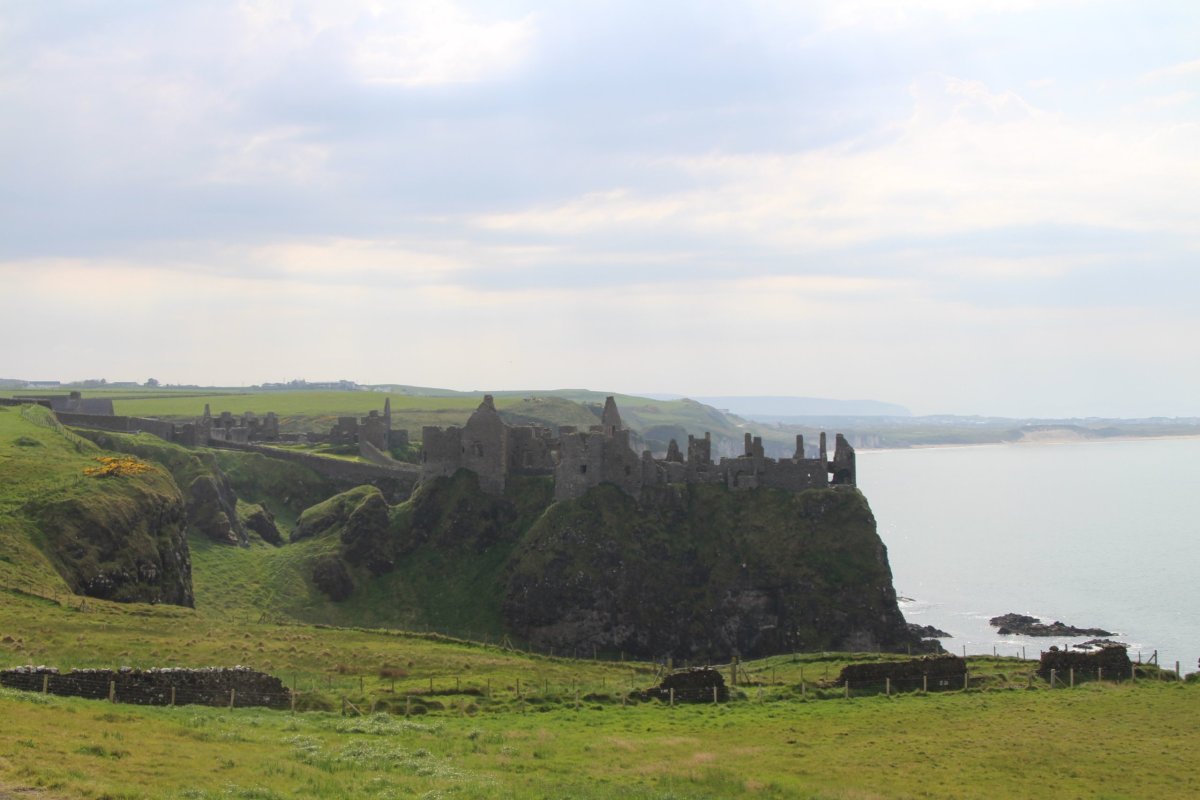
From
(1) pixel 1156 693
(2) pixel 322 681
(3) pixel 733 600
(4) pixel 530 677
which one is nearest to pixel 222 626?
(2) pixel 322 681

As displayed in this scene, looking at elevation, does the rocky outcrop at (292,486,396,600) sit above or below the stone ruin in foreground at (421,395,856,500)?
below

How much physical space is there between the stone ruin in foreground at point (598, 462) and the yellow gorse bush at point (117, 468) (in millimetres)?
20111

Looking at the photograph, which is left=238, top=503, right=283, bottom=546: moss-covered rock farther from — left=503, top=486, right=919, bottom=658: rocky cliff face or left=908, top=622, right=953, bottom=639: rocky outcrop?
left=908, top=622, right=953, bottom=639: rocky outcrop

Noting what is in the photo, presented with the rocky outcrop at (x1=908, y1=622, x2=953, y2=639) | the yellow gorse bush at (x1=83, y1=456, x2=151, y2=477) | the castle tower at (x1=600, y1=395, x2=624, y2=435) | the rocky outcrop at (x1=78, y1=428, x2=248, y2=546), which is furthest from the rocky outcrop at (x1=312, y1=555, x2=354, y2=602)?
the rocky outcrop at (x1=908, y1=622, x2=953, y2=639)

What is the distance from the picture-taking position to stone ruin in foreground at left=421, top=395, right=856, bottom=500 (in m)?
75.4

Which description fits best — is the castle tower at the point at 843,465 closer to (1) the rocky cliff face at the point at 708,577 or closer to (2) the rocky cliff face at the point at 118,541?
(1) the rocky cliff face at the point at 708,577

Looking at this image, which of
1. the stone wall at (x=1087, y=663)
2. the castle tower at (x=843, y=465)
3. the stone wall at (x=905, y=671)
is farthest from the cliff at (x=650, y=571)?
the stone wall at (x=905, y=671)

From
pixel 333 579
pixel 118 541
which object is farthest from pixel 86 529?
pixel 333 579

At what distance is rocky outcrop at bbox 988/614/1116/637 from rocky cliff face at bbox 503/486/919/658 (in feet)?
79.1

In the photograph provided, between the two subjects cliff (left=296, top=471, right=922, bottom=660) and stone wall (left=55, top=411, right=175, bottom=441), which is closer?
cliff (left=296, top=471, right=922, bottom=660)

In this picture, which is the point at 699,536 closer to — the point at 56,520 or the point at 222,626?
the point at 222,626

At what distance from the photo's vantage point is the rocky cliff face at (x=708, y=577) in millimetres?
67688

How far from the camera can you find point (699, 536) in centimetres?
7294

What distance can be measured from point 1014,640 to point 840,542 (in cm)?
2594
